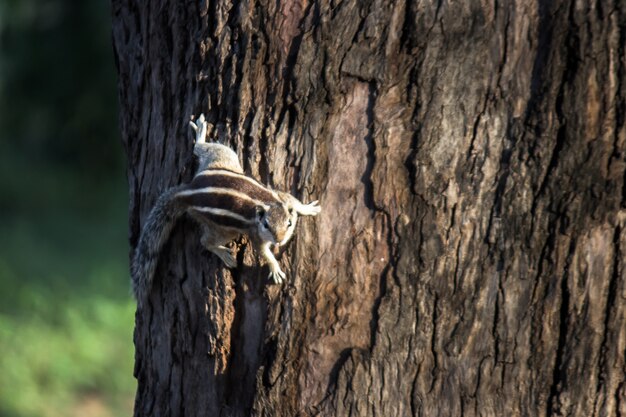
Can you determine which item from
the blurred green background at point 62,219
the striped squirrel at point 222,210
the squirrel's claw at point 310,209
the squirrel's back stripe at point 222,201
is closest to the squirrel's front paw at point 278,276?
the striped squirrel at point 222,210

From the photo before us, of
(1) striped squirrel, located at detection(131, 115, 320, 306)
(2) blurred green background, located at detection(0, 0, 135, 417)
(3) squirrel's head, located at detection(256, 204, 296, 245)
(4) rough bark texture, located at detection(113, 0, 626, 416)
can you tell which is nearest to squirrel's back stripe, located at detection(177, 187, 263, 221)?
(1) striped squirrel, located at detection(131, 115, 320, 306)

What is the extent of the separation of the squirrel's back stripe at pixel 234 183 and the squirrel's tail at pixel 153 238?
7cm

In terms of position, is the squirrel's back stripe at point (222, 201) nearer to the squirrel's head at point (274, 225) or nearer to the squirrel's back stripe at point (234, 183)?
the squirrel's back stripe at point (234, 183)

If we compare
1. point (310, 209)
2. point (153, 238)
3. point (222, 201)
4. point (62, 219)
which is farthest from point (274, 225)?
point (62, 219)

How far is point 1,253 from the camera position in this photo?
28.5ft

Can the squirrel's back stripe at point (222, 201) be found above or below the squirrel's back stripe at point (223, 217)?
above

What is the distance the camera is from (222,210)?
9.09 ft

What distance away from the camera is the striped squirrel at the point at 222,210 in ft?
8.39

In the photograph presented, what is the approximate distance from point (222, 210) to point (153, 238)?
25cm

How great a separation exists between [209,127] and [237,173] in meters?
0.16

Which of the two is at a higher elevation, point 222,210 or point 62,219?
point 62,219

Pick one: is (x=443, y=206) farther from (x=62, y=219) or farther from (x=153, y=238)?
(x=62, y=219)

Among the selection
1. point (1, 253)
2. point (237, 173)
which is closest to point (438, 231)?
point (237, 173)

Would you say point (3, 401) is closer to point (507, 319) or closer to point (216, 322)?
point (216, 322)
